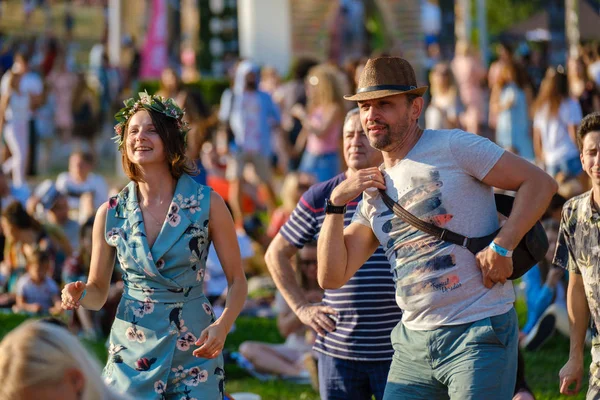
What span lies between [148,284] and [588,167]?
1909 mm

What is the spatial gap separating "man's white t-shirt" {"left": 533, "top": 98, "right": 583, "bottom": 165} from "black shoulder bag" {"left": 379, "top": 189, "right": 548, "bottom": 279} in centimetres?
859

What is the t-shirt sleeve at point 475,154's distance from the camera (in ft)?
14.7

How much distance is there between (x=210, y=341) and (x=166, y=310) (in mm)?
294

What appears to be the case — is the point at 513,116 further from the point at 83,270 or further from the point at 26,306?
the point at 26,306

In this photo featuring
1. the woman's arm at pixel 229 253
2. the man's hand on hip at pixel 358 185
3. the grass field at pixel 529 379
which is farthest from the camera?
the grass field at pixel 529 379

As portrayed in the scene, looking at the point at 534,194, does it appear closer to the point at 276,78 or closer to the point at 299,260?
the point at 299,260

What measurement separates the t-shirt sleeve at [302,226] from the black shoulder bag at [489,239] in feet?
3.58

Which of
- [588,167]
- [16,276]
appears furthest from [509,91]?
[588,167]

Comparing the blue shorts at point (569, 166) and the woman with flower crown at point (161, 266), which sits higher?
the woman with flower crown at point (161, 266)

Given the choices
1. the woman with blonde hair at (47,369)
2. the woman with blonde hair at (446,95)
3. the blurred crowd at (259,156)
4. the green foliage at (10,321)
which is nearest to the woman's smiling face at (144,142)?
the woman with blonde hair at (47,369)

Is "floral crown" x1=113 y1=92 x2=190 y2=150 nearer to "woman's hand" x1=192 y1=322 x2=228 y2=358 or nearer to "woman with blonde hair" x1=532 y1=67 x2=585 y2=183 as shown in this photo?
"woman's hand" x1=192 y1=322 x2=228 y2=358

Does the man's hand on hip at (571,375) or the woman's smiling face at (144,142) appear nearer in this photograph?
the man's hand on hip at (571,375)

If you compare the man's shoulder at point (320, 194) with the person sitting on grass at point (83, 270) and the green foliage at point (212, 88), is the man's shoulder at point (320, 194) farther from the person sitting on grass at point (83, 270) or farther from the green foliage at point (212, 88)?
the green foliage at point (212, 88)

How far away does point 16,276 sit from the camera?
1137cm
